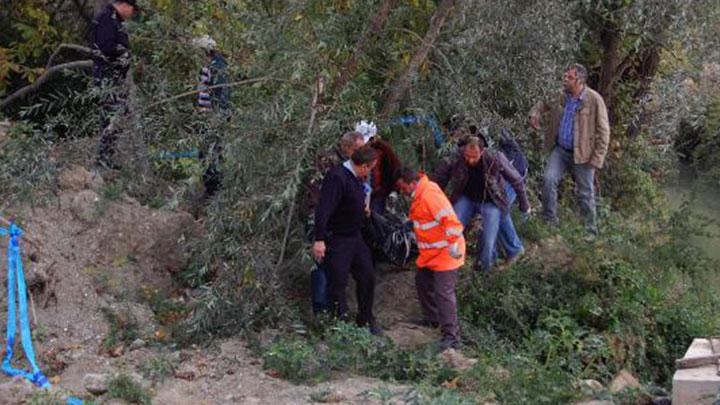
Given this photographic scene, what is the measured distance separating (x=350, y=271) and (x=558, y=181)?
121 inches

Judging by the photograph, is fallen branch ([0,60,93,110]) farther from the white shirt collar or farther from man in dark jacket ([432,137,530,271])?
man in dark jacket ([432,137,530,271])

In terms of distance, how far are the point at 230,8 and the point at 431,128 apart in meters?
2.08

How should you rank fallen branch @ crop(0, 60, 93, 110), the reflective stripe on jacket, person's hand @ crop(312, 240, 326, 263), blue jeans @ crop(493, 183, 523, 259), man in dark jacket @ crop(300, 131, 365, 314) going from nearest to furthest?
person's hand @ crop(312, 240, 326, 263) → the reflective stripe on jacket → man in dark jacket @ crop(300, 131, 365, 314) → blue jeans @ crop(493, 183, 523, 259) → fallen branch @ crop(0, 60, 93, 110)

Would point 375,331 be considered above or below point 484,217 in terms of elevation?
below

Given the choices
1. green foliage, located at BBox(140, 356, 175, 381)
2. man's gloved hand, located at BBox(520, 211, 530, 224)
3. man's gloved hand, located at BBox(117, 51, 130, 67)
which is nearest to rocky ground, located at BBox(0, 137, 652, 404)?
green foliage, located at BBox(140, 356, 175, 381)

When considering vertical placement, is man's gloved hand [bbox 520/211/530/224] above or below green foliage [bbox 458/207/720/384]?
above

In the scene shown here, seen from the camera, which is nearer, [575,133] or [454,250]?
[454,250]

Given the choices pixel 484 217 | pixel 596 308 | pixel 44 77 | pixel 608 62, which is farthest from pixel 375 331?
pixel 608 62

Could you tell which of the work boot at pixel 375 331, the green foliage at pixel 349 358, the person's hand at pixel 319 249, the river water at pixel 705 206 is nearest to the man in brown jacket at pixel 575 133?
the river water at pixel 705 206

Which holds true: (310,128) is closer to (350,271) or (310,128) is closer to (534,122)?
(350,271)

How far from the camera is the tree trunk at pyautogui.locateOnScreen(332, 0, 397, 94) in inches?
369

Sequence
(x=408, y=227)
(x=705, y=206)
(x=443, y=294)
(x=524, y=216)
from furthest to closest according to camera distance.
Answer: (x=705, y=206), (x=524, y=216), (x=408, y=227), (x=443, y=294)

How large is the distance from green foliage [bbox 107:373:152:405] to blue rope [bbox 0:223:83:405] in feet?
0.84

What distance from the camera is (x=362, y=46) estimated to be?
9.43 meters
